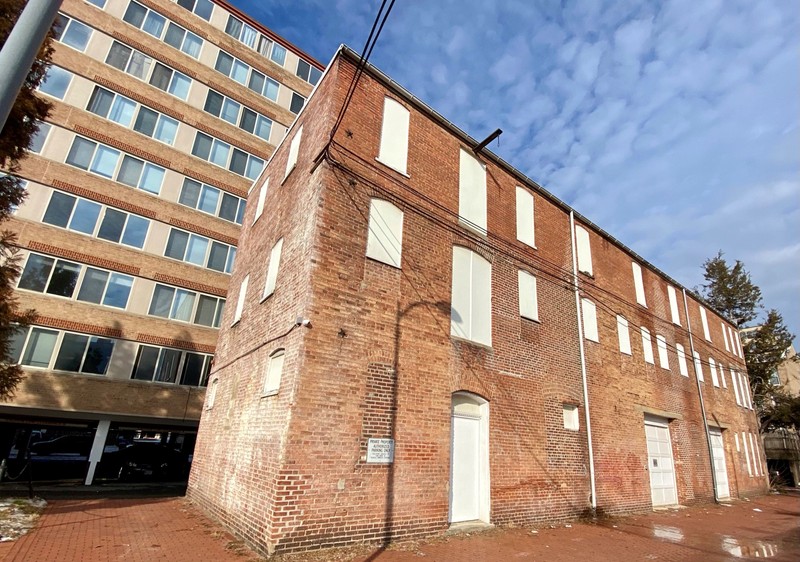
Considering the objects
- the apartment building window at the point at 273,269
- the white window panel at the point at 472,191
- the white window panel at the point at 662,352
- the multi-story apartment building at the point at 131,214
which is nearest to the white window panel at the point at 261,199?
the apartment building window at the point at 273,269

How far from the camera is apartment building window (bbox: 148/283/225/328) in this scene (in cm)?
1908

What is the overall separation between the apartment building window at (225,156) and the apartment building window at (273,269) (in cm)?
1415

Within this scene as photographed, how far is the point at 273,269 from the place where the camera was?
1020 centimetres

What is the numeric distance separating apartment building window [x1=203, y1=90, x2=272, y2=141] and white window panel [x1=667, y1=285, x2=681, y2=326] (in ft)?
72.7

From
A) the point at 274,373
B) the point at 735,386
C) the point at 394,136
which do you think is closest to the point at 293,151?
the point at 394,136

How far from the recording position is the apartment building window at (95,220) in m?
17.6

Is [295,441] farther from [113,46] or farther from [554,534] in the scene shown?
[113,46]

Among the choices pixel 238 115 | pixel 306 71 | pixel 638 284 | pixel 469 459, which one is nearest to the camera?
pixel 469 459

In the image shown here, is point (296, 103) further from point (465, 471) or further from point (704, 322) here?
point (704, 322)

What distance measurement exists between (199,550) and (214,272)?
1570 centimetres

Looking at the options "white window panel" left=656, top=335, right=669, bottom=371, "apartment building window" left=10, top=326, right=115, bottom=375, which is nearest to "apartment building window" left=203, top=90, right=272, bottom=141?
"apartment building window" left=10, top=326, right=115, bottom=375

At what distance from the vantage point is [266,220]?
12062mm

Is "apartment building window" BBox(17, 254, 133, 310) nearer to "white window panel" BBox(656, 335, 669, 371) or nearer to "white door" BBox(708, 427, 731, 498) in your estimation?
"white window panel" BBox(656, 335, 669, 371)

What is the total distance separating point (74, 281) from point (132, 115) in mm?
8260
